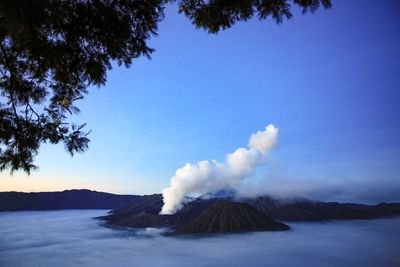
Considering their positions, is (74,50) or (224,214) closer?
(74,50)

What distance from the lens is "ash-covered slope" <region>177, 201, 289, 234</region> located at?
12850 centimetres

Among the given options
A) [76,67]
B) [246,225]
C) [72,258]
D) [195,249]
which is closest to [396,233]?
[246,225]

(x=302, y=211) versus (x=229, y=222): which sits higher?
(x=302, y=211)

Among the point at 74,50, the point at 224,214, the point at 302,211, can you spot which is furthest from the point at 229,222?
the point at 74,50

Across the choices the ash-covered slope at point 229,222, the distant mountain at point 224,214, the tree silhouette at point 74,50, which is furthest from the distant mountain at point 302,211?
the tree silhouette at point 74,50

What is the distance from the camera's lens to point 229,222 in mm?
134000

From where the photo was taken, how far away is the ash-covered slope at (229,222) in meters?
128

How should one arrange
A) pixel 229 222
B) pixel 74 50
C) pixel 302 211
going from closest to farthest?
pixel 74 50
pixel 229 222
pixel 302 211

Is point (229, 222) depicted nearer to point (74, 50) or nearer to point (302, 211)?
point (302, 211)

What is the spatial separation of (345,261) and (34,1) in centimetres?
13015

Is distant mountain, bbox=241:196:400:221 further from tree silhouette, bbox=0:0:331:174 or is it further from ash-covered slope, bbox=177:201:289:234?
tree silhouette, bbox=0:0:331:174

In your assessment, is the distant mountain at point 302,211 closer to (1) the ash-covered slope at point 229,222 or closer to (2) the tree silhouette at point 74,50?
(1) the ash-covered slope at point 229,222

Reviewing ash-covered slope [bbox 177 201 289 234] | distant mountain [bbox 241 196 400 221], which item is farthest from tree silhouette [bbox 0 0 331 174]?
distant mountain [bbox 241 196 400 221]

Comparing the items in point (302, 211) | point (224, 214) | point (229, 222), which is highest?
point (302, 211)
